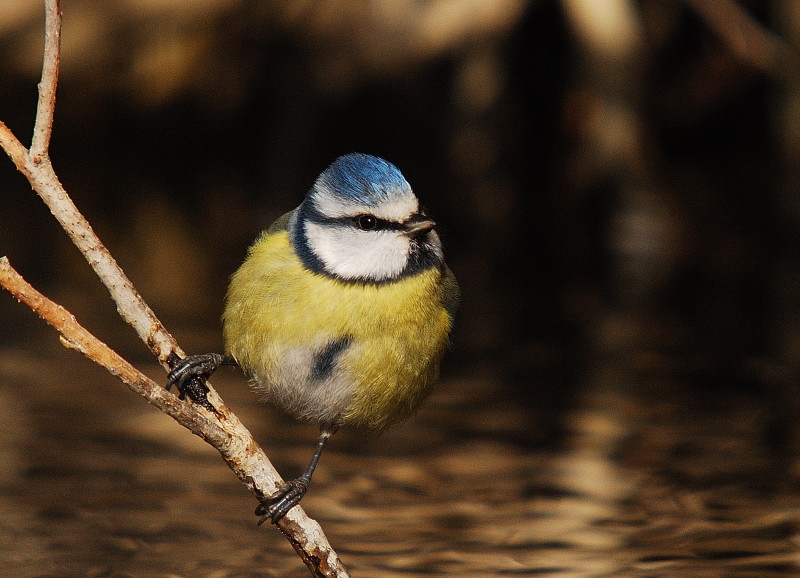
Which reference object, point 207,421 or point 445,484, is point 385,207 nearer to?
point 207,421

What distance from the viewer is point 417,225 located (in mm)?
3176

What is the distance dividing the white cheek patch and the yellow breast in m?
0.03

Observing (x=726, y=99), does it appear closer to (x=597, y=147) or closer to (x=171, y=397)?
(x=597, y=147)

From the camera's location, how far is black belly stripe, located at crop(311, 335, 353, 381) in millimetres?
3146

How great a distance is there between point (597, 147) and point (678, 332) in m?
2.09

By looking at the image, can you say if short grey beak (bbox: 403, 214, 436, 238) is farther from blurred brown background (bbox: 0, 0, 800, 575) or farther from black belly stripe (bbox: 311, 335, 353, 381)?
blurred brown background (bbox: 0, 0, 800, 575)

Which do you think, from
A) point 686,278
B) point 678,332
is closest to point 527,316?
point 678,332

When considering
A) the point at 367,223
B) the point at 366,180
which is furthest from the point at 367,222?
the point at 366,180

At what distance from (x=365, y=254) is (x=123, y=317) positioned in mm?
695

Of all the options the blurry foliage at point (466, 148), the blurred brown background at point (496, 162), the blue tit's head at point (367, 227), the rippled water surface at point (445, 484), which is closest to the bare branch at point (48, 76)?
the blue tit's head at point (367, 227)

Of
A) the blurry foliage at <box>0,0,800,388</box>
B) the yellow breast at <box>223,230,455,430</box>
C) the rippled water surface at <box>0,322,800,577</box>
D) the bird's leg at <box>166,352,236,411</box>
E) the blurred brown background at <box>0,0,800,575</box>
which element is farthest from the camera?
the blurry foliage at <box>0,0,800,388</box>

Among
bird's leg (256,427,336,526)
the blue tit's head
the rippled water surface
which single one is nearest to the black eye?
the blue tit's head

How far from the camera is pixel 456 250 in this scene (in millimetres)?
8727

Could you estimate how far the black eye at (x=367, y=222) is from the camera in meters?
3.20
